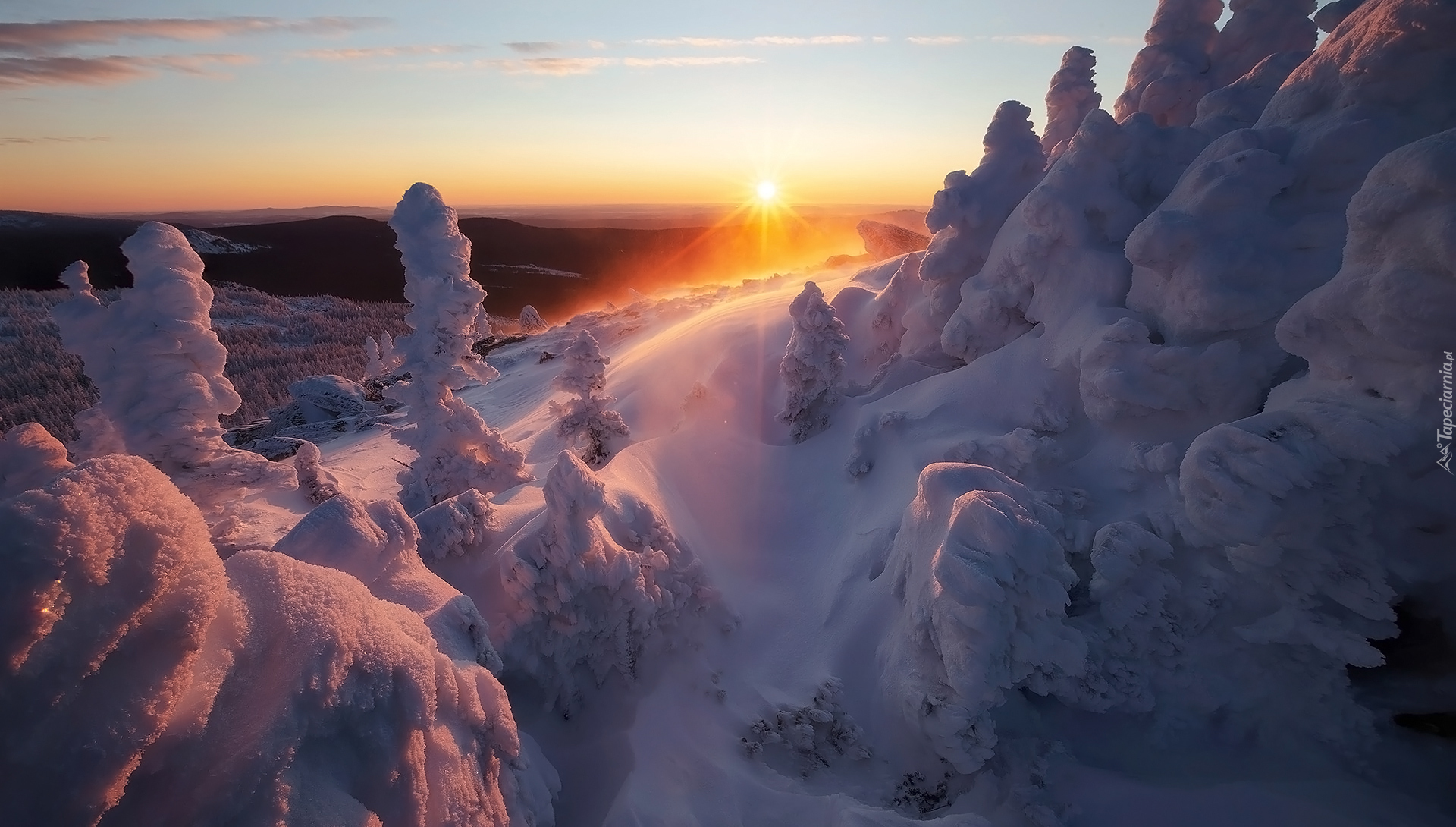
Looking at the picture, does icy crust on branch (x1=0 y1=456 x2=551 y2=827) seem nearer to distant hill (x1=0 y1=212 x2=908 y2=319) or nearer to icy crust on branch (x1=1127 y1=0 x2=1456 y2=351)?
icy crust on branch (x1=1127 y1=0 x2=1456 y2=351)

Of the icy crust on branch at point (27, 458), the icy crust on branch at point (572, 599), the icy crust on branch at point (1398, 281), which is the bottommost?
the icy crust on branch at point (572, 599)

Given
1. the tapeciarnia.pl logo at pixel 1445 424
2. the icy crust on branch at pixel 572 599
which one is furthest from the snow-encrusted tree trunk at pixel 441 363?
the tapeciarnia.pl logo at pixel 1445 424

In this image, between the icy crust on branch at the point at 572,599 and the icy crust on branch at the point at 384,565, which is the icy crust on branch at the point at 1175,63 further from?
the icy crust on branch at the point at 384,565

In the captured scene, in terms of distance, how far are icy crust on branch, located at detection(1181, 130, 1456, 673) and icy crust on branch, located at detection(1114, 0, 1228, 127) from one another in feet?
33.6

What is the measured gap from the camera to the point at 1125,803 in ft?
Result: 19.9

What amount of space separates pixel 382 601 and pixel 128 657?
2.12 m

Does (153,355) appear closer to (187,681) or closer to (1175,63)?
(187,681)

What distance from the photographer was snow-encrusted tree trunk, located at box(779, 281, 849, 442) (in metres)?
13.5

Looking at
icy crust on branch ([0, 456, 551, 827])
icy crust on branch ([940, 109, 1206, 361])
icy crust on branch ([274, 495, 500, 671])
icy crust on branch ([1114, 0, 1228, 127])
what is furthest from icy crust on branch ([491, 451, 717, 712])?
icy crust on branch ([1114, 0, 1228, 127])

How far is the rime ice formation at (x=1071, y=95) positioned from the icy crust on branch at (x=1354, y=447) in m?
12.4

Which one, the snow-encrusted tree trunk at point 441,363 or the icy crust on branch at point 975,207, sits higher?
the icy crust on branch at point 975,207

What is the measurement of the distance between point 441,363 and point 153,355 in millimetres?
4319

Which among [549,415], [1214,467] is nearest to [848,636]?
[1214,467]

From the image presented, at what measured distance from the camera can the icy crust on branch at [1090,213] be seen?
10820 mm
